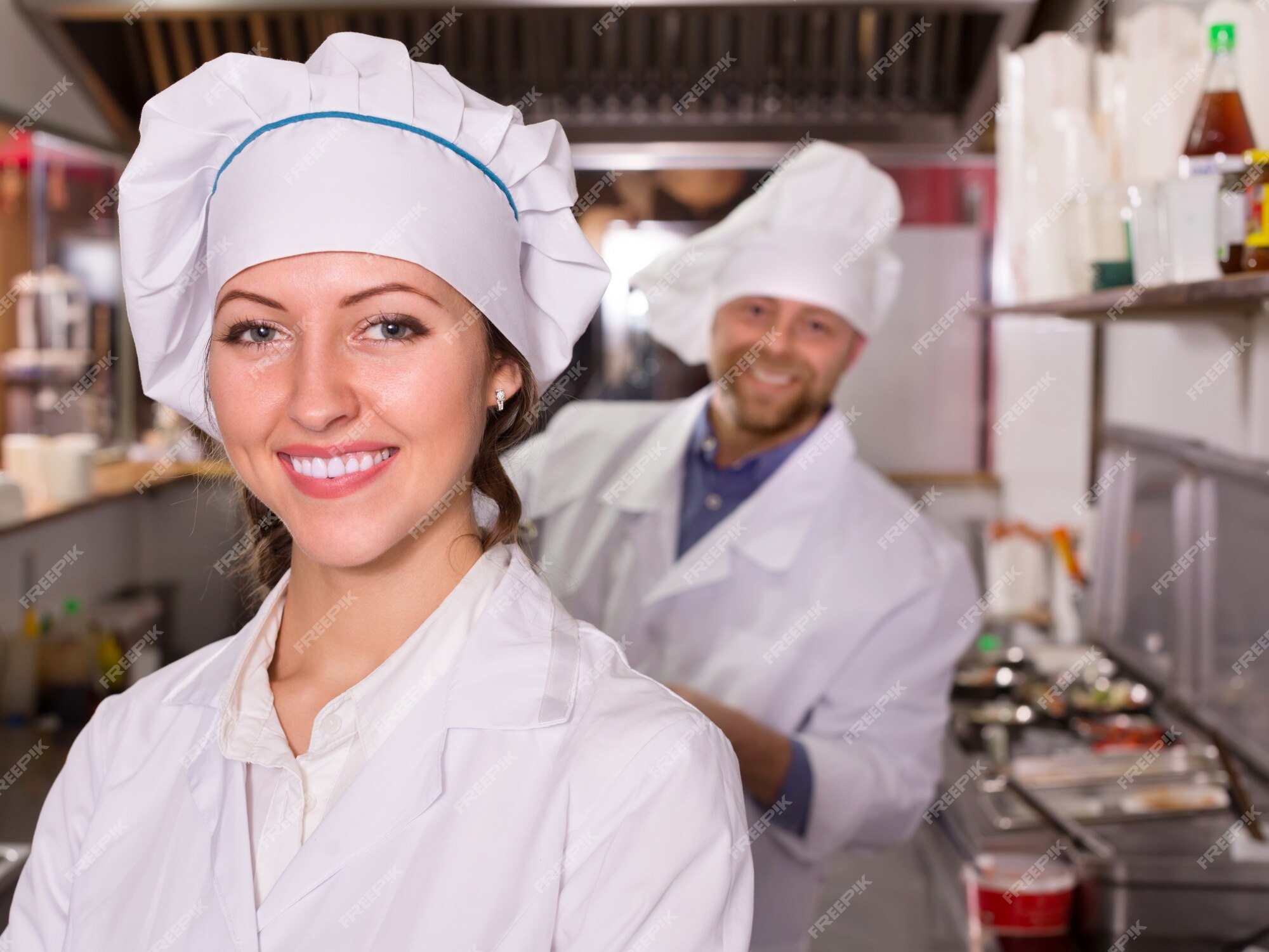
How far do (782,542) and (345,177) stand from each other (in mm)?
1100

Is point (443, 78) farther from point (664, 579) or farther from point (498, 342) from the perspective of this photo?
point (664, 579)

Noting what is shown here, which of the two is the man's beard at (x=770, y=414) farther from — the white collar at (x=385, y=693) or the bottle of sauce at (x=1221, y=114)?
the white collar at (x=385, y=693)

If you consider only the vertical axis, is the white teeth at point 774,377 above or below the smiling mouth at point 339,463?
above

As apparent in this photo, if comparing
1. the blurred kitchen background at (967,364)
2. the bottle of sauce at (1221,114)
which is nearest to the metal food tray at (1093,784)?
the blurred kitchen background at (967,364)

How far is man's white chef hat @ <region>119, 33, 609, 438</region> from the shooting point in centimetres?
92

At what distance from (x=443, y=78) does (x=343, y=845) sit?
591 millimetres

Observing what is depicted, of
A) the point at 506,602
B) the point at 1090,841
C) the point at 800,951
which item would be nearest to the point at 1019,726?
the point at 1090,841

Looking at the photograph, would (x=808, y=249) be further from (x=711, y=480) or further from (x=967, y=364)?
(x=967, y=364)

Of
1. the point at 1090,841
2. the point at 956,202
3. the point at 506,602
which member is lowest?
the point at 1090,841

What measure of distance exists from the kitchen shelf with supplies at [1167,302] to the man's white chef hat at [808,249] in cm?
30

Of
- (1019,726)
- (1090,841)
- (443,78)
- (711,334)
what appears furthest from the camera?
(1019,726)

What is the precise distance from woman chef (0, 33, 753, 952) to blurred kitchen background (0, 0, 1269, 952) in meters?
0.20

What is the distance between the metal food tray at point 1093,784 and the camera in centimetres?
204

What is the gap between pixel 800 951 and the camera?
1.79 meters
